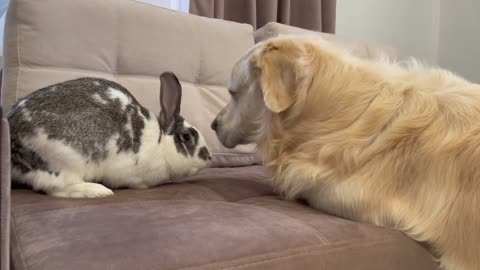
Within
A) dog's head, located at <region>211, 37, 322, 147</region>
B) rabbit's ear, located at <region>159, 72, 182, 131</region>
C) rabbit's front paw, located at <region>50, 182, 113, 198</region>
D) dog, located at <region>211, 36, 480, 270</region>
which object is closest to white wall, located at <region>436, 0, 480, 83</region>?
dog, located at <region>211, 36, 480, 270</region>

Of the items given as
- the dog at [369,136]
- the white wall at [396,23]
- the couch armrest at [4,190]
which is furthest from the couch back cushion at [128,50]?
the white wall at [396,23]

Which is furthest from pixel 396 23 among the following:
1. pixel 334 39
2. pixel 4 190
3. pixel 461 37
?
pixel 4 190

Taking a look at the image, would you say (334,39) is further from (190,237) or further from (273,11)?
(190,237)

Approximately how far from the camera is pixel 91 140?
3.67 feet

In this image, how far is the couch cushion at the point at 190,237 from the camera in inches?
27.2

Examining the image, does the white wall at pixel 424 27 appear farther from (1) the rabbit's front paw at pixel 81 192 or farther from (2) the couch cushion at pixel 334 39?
(1) the rabbit's front paw at pixel 81 192

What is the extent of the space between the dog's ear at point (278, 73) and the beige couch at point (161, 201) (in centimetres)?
24

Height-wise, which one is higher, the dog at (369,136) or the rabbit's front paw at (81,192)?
the dog at (369,136)

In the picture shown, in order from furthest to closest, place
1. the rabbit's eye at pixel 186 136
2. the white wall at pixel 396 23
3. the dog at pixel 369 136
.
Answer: the white wall at pixel 396 23
the rabbit's eye at pixel 186 136
the dog at pixel 369 136

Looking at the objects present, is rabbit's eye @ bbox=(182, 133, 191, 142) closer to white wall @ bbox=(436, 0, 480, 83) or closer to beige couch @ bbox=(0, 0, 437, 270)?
beige couch @ bbox=(0, 0, 437, 270)

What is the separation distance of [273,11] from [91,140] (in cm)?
156

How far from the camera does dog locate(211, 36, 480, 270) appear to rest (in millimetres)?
963

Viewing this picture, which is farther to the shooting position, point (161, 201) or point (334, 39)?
point (334, 39)

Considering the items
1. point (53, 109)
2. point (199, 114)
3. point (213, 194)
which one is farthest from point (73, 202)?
point (199, 114)
